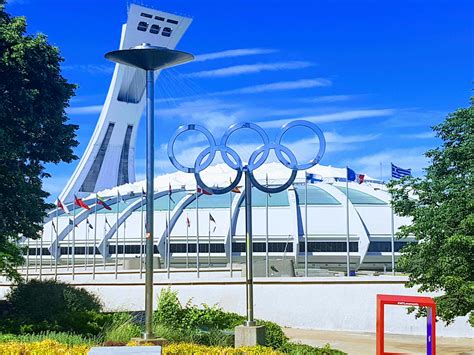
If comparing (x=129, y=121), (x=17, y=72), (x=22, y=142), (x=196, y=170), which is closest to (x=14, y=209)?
(x=22, y=142)

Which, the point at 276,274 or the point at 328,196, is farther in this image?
the point at 328,196

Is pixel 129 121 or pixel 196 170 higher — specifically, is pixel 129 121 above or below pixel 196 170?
above

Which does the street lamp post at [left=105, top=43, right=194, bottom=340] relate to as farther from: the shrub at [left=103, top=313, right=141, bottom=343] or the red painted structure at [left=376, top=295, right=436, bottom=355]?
the red painted structure at [left=376, top=295, right=436, bottom=355]

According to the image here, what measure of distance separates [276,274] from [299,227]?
54.3ft

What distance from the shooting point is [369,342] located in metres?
28.4

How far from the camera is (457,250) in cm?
1902

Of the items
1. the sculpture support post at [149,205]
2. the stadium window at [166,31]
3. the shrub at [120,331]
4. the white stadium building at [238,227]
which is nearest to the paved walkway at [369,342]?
the shrub at [120,331]

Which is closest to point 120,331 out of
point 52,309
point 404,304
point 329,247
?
point 52,309

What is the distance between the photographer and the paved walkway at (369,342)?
1026 inches

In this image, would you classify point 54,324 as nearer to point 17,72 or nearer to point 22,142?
point 22,142

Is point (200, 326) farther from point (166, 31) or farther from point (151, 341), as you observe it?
point (166, 31)

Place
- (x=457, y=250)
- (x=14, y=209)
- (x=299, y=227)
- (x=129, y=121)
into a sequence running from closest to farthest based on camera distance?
1. (x=457, y=250)
2. (x=14, y=209)
3. (x=299, y=227)
4. (x=129, y=121)

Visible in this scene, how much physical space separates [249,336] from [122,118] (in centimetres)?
9783

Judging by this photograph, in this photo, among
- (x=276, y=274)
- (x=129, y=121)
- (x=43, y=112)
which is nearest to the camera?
(x=43, y=112)
